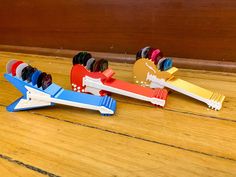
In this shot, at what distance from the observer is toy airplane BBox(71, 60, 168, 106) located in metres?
0.67

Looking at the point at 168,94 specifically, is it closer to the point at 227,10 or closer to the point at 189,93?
the point at 189,93

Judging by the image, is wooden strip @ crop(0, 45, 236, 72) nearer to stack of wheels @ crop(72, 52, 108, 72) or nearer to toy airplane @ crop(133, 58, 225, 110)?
toy airplane @ crop(133, 58, 225, 110)

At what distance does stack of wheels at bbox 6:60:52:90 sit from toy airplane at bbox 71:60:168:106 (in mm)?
84

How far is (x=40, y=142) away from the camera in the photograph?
55 centimetres

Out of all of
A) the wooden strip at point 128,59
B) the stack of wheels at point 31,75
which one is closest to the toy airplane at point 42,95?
the stack of wheels at point 31,75

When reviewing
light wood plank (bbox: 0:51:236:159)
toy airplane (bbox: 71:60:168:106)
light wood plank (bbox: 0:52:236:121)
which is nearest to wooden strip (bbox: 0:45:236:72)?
light wood plank (bbox: 0:52:236:121)

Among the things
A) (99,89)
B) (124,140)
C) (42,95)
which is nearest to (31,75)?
(42,95)

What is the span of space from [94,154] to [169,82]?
0.99 ft

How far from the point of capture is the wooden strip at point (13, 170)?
1.51ft

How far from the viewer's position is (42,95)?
2.12 feet

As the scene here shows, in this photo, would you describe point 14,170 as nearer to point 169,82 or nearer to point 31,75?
point 31,75

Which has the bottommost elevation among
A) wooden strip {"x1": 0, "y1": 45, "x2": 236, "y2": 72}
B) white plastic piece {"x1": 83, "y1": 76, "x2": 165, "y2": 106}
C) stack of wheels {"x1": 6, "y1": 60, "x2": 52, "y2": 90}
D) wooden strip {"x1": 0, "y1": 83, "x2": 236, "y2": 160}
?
wooden strip {"x1": 0, "y1": 83, "x2": 236, "y2": 160}

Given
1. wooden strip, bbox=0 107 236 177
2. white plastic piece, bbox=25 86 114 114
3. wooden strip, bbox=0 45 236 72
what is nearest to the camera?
wooden strip, bbox=0 107 236 177

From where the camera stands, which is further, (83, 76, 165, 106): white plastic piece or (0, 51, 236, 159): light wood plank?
(83, 76, 165, 106): white plastic piece
